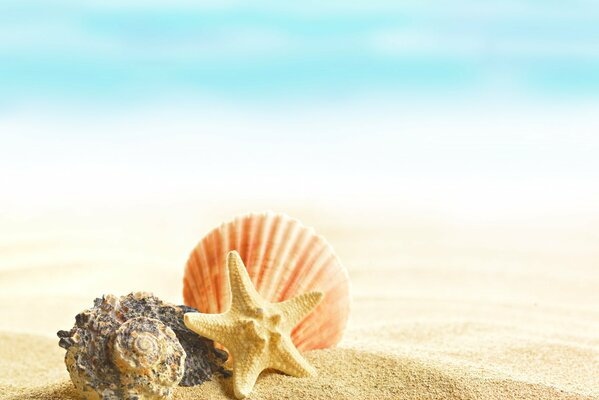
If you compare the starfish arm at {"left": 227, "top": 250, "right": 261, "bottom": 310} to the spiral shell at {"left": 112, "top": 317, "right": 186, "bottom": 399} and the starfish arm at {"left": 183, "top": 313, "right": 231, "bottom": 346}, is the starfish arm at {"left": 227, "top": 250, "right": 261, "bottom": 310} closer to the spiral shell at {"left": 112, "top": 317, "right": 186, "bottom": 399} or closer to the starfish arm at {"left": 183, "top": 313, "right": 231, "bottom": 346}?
the starfish arm at {"left": 183, "top": 313, "right": 231, "bottom": 346}

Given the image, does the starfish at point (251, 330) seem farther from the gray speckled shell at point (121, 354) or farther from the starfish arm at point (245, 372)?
the gray speckled shell at point (121, 354)

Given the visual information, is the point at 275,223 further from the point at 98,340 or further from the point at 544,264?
the point at 544,264

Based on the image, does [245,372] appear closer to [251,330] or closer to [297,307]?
[251,330]

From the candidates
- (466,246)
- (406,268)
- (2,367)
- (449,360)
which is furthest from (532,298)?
(2,367)

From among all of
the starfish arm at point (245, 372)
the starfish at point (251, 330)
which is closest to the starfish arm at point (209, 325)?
the starfish at point (251, 330)

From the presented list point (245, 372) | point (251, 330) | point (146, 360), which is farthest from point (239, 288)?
point (146, 360)

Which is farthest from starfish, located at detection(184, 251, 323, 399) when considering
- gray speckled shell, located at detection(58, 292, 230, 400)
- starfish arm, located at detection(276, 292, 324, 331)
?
gray speckled shell, located at detection(58, 292, 230, 400)
